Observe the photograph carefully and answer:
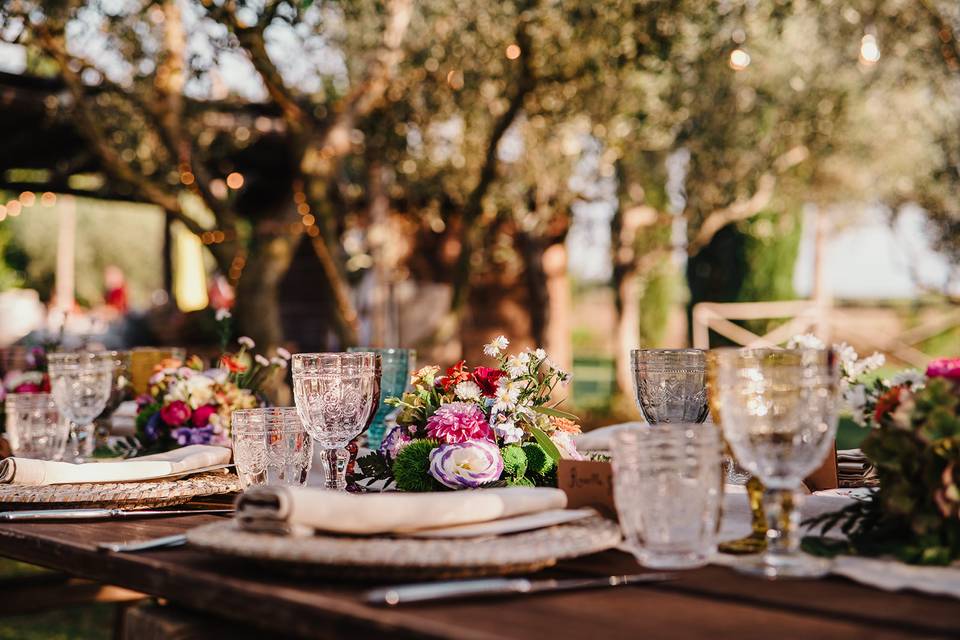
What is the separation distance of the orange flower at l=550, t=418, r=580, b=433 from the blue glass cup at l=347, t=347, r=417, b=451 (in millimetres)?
575

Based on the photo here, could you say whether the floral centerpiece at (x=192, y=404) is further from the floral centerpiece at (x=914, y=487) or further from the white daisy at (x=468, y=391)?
the floral centerpiece at (x=914, y=487)

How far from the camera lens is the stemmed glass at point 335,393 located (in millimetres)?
1703

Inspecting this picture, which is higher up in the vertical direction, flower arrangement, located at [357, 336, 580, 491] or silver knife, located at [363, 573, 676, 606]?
flower arrangement, located at [357, 336, 580, 491]

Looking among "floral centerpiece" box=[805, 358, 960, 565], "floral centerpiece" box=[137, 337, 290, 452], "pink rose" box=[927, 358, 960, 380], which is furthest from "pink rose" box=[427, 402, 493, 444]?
"floral centerpiece" box=[137, 337, 290, 452]

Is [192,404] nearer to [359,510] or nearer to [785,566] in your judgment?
[359,510]

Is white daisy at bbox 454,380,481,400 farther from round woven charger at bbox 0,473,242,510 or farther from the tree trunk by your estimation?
the tree trunk

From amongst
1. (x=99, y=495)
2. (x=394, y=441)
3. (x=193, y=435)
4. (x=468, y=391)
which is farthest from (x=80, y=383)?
(x=468, y=391)

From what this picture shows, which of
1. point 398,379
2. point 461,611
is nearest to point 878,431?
point 461,611

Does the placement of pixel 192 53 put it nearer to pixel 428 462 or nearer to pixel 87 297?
pixel 428 462

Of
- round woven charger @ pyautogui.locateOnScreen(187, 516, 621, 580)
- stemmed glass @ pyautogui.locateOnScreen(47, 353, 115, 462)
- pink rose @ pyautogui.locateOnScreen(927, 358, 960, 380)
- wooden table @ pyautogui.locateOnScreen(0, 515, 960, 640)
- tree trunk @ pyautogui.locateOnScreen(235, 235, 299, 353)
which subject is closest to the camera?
wooden table @ pyautogui.locateOnScreen(0, 515, 960, 640)

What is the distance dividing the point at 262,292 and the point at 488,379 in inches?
228

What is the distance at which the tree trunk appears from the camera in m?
7.39

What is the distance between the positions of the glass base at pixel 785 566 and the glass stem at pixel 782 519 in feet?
0.04

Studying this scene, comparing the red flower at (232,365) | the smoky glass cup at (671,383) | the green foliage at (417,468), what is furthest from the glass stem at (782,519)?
the red flower at (232,365)
